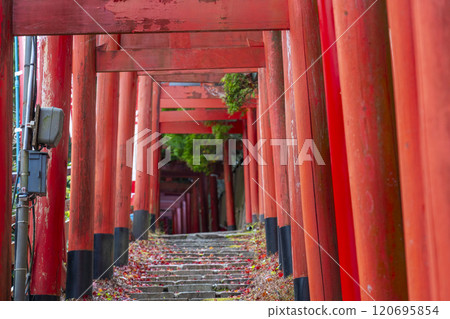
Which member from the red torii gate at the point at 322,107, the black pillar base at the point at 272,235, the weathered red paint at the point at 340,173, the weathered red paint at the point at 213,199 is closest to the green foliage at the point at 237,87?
the black pillar base at the point at 272,235

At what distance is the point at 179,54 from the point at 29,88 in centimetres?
408

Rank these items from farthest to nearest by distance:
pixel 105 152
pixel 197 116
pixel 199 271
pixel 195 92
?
pixel 197 116 < pixel 195 92 < pixel 199 271 < pixel 105 152

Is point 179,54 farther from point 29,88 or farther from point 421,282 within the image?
point 421,282

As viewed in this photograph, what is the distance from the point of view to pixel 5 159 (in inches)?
205

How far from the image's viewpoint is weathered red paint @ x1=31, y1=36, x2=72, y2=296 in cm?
719

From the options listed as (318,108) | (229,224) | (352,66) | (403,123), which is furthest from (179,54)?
(229,224)

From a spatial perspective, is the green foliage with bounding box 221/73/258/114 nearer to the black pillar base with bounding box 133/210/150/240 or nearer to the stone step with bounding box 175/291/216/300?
the black pillar base with bounding box 133/210/150/240

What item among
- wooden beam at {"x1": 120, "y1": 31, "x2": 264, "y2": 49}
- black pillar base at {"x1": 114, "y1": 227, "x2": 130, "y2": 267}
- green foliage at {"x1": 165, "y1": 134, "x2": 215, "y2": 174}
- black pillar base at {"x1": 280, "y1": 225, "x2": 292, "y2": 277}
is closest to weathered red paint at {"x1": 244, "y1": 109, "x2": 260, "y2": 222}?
green foliage at {"x1": 165, "y1": 134, "x2": 215, "y2": 174}

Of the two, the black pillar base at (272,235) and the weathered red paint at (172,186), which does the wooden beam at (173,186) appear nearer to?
the weathered red paint at (172,186)

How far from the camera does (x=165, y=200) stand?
3453 cm

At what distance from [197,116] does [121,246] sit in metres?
7.46

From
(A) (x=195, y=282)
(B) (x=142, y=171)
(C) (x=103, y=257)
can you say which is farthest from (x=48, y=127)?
(B) (x=142, y=171)

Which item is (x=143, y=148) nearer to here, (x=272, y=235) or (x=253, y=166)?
(x=272, y=235)

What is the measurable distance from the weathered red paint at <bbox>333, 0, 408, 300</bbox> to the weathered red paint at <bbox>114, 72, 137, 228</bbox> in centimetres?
812
